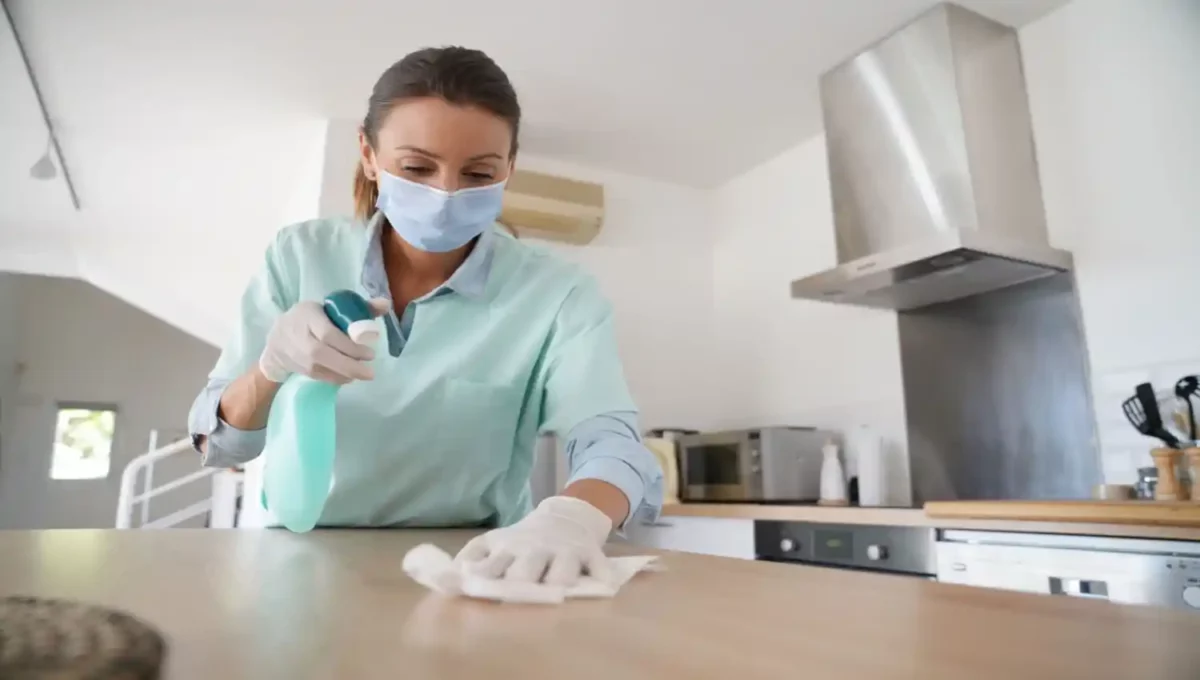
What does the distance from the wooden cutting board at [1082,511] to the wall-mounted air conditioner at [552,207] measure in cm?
167

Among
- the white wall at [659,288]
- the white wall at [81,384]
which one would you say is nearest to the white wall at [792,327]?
the white wall at [659,288]

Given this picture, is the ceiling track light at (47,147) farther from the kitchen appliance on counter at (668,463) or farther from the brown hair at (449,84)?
the kitchen appliance on counter at (668,463)

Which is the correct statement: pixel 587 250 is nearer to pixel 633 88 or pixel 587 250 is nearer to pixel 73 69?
pixel 633 88

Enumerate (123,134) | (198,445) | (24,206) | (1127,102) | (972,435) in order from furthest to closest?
(24,206)
(123,134)
(972,435)
(1127,102)
(198,445)

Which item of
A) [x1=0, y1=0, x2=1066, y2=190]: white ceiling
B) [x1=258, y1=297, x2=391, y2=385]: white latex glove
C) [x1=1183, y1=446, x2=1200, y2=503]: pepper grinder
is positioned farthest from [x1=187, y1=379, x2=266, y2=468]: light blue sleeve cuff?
[x1=1183, y1=446, x2=1200, y2=503]: pepper grinder

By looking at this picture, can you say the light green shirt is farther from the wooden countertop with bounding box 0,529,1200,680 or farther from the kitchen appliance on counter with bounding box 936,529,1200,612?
the kitchen appliance on counter with bounding box 936,529,1200,612

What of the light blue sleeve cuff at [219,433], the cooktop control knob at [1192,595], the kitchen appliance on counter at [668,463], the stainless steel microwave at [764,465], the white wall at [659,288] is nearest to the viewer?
the light blue sleeve cuff at [219,433]

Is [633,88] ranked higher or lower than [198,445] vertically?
higher

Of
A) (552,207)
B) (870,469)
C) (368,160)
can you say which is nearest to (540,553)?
(368,160)

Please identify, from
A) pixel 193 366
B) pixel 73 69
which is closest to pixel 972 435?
pixel 73 69

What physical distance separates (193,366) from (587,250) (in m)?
5.42

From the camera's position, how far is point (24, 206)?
3744 mm

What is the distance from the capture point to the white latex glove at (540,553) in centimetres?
49

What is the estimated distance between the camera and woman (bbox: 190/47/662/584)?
3.07 ft
